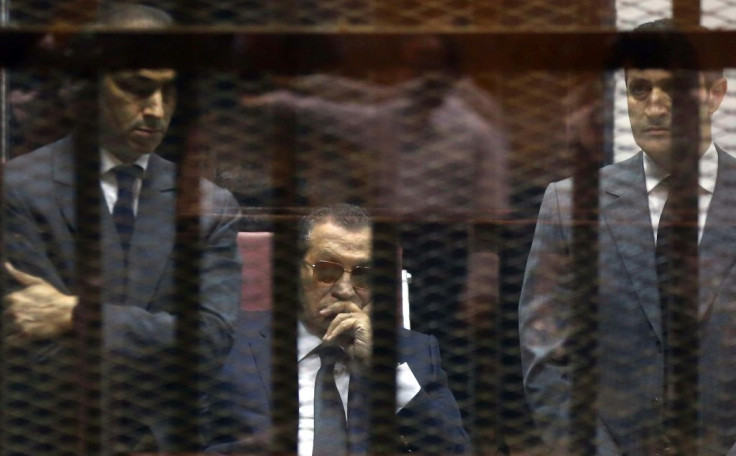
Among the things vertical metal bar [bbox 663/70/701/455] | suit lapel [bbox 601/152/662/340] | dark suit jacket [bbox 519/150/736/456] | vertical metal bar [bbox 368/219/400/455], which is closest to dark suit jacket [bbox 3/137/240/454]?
vertical metal bar [bbox 368/219/400/455]

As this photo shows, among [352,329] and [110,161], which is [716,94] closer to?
[352,329]

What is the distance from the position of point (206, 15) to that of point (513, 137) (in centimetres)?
53

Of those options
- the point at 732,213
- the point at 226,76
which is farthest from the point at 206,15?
the point at 732,213

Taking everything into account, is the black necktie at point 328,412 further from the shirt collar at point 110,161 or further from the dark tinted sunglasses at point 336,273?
the shirt collar at point 110,161

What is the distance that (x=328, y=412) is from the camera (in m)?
2.12

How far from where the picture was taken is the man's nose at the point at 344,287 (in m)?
2.11

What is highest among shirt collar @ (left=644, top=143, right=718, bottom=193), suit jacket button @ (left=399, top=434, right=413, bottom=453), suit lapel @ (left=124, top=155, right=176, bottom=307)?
shirt collar @ (left=644, top=143, right=718, bottom=193)

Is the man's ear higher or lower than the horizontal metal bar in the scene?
lower

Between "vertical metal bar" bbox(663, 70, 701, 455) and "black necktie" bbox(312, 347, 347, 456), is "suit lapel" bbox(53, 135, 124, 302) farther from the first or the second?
"vertical metal bar" bbox(663, 70, 701, 455)

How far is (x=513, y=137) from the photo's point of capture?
2.06 meters

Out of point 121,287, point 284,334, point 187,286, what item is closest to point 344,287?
point 284,334

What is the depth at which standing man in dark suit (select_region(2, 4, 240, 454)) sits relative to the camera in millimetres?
2037

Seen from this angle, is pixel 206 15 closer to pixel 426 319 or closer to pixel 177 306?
pixel 177 306

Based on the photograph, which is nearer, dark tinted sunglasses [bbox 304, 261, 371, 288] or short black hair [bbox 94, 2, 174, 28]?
short black hair [bbox 94, 2, 174, 28]
